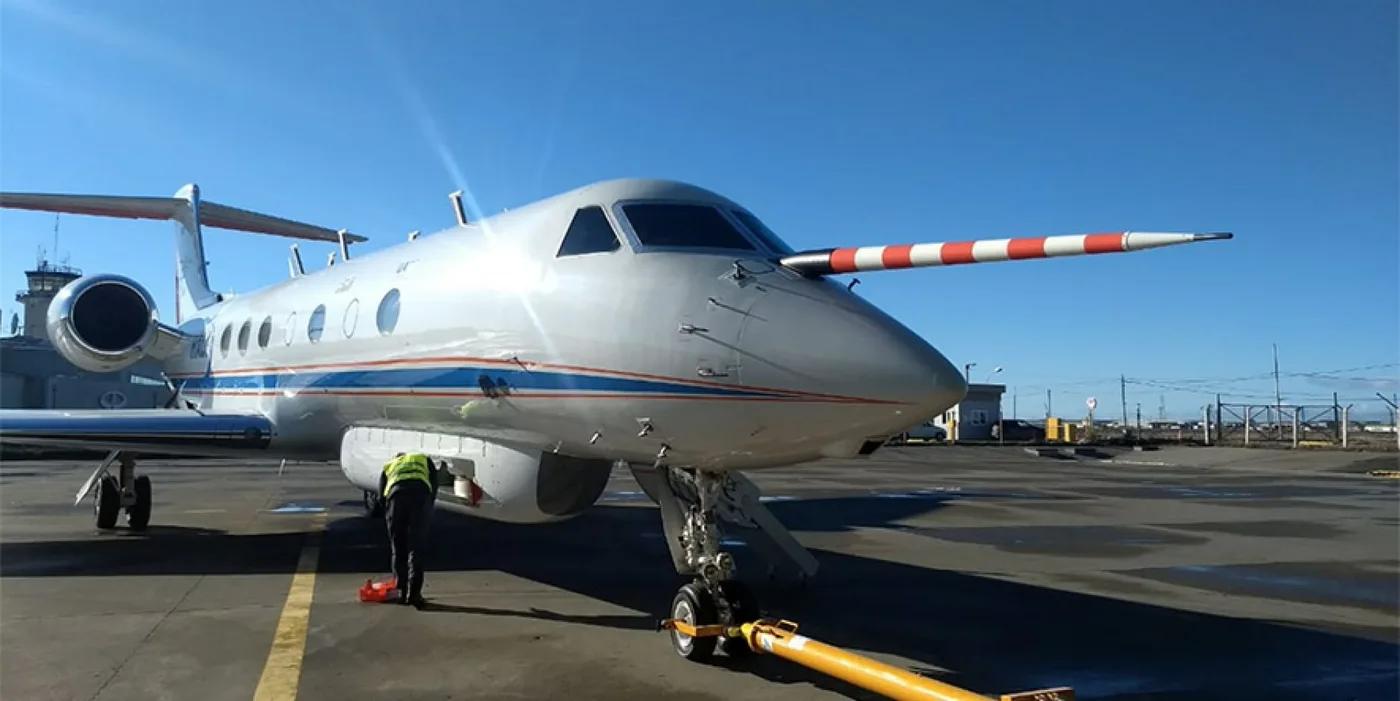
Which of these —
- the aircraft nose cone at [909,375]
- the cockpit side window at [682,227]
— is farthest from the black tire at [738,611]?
the cockpit side window at [682,227]

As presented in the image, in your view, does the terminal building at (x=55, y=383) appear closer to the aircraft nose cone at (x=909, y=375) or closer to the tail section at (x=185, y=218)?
the tail section at (x=185, y=218)

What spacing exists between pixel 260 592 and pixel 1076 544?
33.9 feet

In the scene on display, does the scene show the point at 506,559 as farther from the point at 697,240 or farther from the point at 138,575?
the point at 697,240

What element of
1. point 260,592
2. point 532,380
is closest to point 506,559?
point 260,592

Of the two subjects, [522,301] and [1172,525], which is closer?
[522,301]

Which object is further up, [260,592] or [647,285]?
[647,285]

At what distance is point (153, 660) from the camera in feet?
21.6

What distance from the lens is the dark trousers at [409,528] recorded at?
841cm

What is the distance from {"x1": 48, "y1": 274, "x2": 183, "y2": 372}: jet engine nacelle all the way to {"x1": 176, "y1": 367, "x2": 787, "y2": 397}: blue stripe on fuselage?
3534mm

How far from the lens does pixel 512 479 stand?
26.4ft

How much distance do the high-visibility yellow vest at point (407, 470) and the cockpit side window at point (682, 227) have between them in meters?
2.99

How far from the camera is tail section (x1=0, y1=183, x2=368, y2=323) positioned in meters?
18.5

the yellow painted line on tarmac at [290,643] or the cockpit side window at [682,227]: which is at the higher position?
the cockpit side window at [682,227]

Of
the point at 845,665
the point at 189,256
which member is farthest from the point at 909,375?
the point at 189,256
